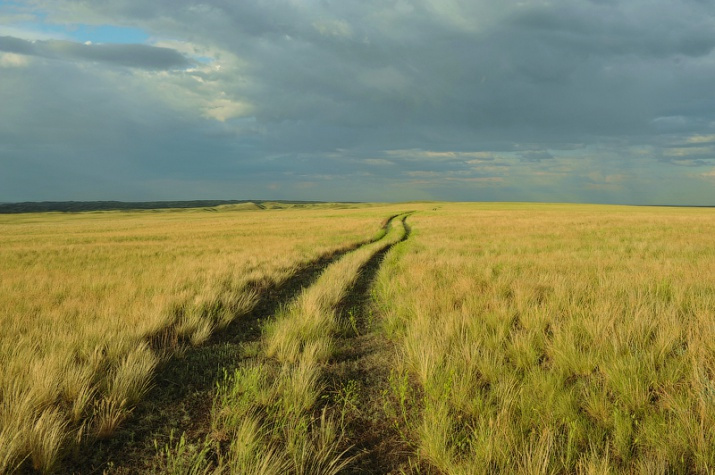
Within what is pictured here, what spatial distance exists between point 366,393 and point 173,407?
6.79ft

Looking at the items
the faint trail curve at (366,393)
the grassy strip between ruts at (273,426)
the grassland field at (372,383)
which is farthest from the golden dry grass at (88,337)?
the faint trail curve at (366,393)

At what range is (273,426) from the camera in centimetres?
350

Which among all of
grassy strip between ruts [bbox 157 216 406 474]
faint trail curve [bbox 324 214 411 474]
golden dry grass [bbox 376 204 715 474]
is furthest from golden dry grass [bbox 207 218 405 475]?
golden dry grass [bbox 376 204 715 474]

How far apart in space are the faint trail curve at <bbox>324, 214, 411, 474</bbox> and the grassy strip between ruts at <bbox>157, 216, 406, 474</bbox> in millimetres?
167

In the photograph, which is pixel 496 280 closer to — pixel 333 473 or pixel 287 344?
pixel 287 344

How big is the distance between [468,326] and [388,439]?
2773 millimetres

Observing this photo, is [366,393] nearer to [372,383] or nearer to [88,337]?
[372,383]

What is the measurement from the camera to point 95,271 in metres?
13.4

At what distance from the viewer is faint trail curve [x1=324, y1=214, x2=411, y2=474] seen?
10.5ft

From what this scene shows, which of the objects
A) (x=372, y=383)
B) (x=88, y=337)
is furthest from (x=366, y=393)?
(x=88, y=337)

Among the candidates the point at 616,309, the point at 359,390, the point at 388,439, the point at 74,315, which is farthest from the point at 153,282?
the point at 616,309

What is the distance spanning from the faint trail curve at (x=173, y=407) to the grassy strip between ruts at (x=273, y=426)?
187 millimetres

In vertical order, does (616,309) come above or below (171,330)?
above

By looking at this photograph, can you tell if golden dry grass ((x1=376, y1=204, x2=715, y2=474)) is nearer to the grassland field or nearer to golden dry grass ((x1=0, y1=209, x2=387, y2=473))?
the grassland field
